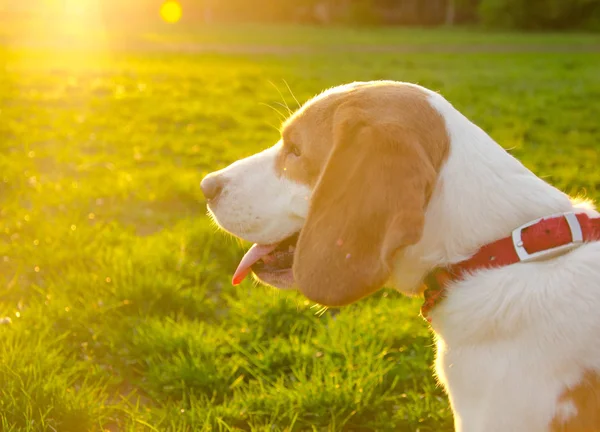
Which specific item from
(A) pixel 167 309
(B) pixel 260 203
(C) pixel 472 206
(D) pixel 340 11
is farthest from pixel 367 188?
(D) pixel 340 11

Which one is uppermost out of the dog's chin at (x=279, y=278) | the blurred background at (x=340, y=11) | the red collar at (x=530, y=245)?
the red collar at (x=530, y=245)

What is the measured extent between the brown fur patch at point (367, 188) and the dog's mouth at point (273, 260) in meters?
0.43

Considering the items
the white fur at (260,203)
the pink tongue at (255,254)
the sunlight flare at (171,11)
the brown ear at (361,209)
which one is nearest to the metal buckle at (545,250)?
the brown ear at (361,209)

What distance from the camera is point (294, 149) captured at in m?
2.97

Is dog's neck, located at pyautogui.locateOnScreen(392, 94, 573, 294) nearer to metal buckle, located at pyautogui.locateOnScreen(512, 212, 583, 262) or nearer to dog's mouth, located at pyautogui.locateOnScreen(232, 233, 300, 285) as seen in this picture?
metal buckle, located at pyautogui.locateOnScreen(512, 212, 583, 262)

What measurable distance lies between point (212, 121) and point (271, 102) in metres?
1.97

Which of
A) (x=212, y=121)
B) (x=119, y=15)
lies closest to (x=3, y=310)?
(x=212, y=121)

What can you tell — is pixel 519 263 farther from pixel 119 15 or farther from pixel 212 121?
pixel 119 15

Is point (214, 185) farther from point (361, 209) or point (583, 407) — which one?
point (583, 407)

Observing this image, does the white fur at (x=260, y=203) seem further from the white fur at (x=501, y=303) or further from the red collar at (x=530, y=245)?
the red collar at (x=530, y=245)

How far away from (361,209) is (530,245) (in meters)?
0.55

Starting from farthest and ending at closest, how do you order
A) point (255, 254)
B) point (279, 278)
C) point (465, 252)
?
1. point (255, 254)
2. point (279, 278)
3. point (465, 252)

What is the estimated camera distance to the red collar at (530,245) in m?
2.40

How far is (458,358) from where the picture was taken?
2500 millimetres
